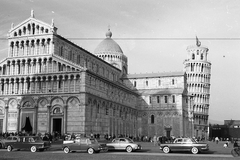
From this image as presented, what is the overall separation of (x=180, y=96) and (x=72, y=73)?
38.3m

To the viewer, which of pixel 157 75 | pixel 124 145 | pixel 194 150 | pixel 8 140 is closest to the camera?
pixel 194 150

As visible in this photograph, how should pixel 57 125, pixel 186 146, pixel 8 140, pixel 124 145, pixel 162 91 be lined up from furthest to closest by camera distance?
pixel 162 91 → pixel 57 125 → pixel 8 140 → pixel 124 145 → pixel 186 146

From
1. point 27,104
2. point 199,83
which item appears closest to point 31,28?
point 27,104

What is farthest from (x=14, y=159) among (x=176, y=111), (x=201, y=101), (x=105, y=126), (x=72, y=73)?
(x=201, y=101)

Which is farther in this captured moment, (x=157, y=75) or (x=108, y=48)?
(x=108, y=48)

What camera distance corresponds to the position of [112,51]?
90250 millimetres

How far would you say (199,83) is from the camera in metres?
101

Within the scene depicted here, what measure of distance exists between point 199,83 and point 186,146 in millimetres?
74355

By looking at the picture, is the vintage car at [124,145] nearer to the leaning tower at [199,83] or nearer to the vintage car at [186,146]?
the vintage car at [186,146]

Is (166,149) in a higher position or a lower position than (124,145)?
lower

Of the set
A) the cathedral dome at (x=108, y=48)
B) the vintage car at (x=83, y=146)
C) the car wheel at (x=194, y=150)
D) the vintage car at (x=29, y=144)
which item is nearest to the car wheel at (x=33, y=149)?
the vintage car at (x=29, y=144)

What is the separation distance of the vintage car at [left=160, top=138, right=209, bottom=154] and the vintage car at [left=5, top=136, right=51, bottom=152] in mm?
10344

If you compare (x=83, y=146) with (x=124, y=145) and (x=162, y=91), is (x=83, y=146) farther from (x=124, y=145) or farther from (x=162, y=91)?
(x=162, y=91)

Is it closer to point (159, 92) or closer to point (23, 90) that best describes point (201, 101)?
point (159, 92)
